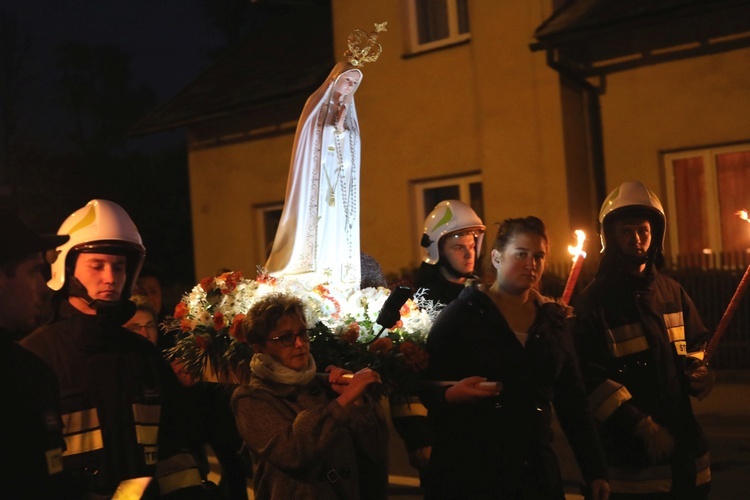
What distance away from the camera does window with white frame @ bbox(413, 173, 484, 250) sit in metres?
16.8

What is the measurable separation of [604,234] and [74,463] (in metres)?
3.31

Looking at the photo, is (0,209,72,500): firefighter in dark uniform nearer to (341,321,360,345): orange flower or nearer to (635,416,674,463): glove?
(341,321,360,345): orange flower

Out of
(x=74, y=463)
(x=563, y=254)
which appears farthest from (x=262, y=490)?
(x=563, y=254)

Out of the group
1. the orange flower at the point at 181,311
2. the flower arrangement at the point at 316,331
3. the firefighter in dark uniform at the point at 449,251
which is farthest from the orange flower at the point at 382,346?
the firefighter in dark uniform at the point at 449,251

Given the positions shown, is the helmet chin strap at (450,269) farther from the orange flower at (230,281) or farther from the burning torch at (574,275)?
the orange flower at (230,281)

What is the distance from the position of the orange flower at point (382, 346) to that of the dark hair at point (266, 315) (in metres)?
0.78

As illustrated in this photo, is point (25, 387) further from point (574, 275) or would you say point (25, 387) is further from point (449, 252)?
point (449, 252)

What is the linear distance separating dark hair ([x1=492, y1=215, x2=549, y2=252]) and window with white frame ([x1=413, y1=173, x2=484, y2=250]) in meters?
11.5

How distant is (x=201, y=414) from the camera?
5.66m

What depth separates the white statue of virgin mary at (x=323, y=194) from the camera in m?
6.07

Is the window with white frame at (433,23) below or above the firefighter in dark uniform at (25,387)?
above

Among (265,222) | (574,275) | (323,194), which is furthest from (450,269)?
(265,222)

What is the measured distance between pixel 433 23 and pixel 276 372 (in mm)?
13648

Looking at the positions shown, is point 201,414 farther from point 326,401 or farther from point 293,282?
point 326,401
